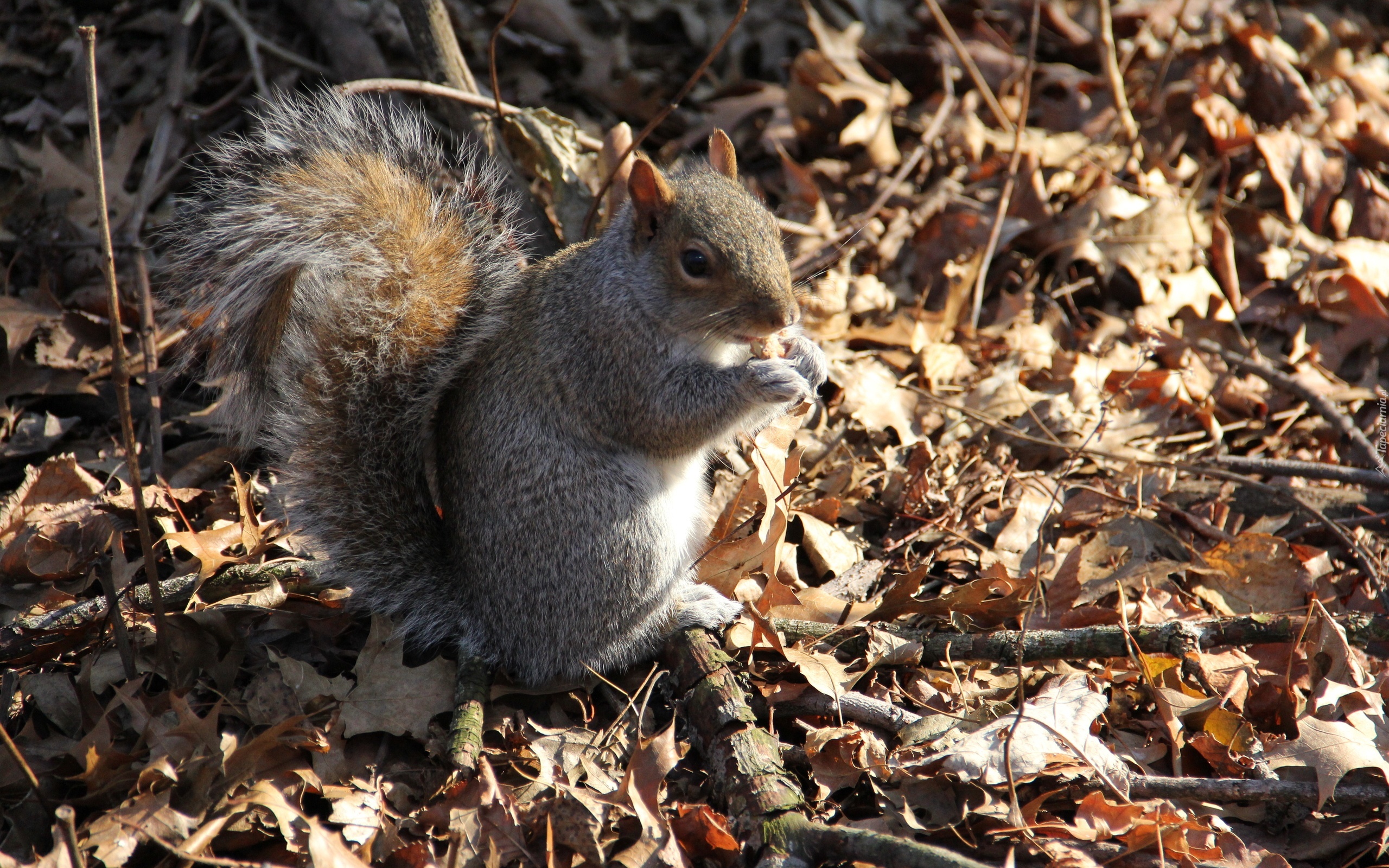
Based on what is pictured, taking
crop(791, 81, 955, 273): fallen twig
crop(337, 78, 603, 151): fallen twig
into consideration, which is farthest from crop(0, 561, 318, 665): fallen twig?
crop(791, 81, 955, 273): fallen twig

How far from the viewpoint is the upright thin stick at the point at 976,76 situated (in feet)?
14.3

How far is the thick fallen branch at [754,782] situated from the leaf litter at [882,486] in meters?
0.10

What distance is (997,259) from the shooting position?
4.18 metres

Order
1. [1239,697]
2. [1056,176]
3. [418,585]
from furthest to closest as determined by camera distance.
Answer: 1. [1056,176]
2. [418,585]
3. [1239,697]

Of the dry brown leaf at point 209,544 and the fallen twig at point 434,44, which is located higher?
the fallen twig at point 434,44

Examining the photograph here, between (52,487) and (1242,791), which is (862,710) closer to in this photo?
(1242,791)

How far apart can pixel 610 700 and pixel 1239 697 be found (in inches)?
67.1

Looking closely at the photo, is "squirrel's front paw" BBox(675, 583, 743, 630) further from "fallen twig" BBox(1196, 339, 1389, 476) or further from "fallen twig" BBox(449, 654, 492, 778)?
"fallen twig" BBox(1196, 339, 1389, 476)

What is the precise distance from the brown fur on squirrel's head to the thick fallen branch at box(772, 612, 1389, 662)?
1.01 metres

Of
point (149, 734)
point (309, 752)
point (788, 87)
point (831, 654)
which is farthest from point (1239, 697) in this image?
point (788, 87)

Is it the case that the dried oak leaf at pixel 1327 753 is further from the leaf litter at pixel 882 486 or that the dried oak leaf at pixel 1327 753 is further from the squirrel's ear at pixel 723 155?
the squirrel's ear at pixel 723 155

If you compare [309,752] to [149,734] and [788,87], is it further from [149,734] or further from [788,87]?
[788,87]

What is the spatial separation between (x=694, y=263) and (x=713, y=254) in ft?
0.24

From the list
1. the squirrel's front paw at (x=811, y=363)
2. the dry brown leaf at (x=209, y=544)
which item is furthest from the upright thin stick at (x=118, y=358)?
the squirrel's front paw at (x=811, y=363)
